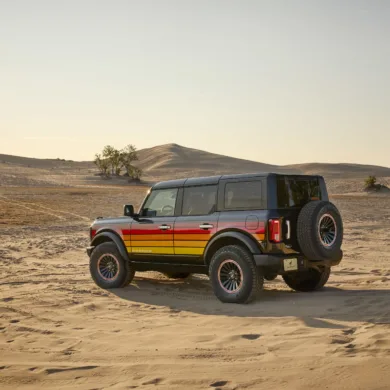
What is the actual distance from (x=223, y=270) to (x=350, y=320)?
2154mm

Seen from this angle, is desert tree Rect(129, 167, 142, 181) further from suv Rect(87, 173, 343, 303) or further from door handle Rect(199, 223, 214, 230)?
door handle Rect(199, 223, 214, 230)

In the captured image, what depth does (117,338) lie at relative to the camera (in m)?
6.71

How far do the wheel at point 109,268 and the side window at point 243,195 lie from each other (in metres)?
2.35

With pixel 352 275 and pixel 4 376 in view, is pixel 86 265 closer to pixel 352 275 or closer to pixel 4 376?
pixel 352 275

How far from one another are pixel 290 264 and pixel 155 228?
94.7 inches

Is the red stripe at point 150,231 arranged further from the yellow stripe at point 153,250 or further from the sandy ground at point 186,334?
the sandy ground at point 186,334

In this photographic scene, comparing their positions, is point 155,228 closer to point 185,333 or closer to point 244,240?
point 244,240

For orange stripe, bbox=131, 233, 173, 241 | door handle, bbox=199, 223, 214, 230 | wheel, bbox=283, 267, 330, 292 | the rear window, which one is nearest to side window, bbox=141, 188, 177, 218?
orange stripe, bbox=131, 233, 173, 241

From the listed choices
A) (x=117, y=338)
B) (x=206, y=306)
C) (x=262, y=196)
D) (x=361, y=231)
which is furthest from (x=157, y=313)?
(x=361, y=231)

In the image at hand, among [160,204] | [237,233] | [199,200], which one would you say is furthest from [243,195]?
[160,204]

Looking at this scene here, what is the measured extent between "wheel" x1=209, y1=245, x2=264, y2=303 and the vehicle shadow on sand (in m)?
0.15

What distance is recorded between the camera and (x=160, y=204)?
390 inches

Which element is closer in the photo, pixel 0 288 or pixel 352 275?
pixel 0 288

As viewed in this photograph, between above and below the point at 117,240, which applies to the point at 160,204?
above
